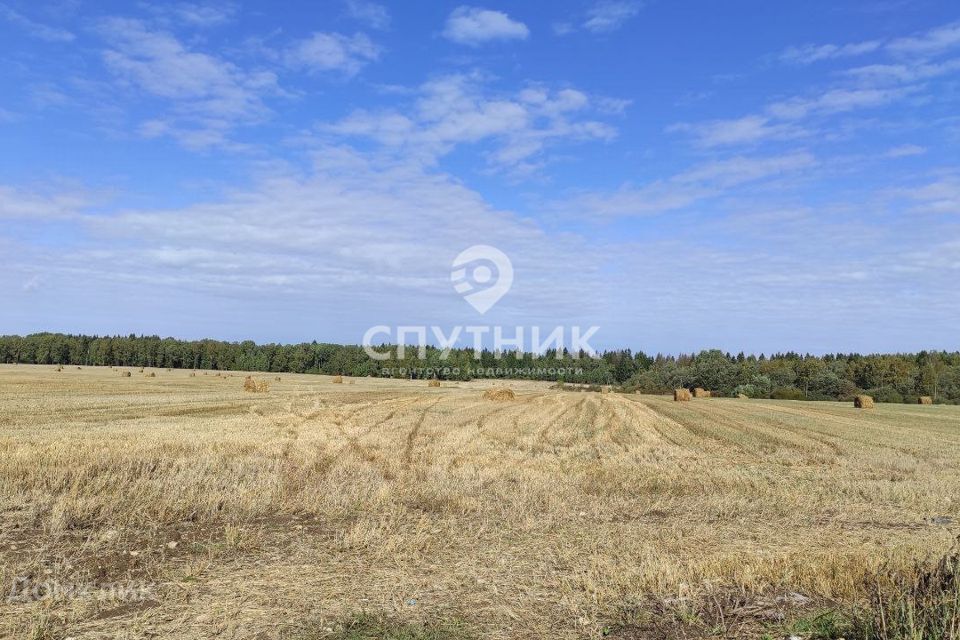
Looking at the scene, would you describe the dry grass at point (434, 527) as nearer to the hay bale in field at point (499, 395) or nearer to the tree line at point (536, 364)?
the hay bale in field at point (499, 395)

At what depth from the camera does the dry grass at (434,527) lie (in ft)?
20.0

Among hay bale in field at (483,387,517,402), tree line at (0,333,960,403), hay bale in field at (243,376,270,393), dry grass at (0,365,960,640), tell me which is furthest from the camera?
tree line at (0,333,960,403)

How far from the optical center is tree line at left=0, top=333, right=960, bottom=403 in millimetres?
83000

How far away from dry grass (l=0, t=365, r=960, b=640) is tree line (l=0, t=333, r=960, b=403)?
6560 cm

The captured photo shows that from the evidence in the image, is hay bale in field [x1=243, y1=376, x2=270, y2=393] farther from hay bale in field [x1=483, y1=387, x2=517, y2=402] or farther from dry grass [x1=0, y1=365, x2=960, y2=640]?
dry grass [x1=0, y1=365, x2=960, y2=640]

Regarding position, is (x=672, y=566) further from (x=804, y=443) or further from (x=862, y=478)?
(x=804, y=443)

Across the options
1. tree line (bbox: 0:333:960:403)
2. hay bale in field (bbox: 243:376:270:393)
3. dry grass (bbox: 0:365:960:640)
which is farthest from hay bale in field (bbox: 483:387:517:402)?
tree line (bbox: 0:333:960:403)

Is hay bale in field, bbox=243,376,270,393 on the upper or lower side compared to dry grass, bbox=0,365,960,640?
upper

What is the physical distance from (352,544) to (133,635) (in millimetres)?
3057

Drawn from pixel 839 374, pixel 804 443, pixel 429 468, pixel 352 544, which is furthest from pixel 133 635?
pixel 839 374

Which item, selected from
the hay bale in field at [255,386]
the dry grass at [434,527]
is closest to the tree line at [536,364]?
the hay bale in field at [255,386]

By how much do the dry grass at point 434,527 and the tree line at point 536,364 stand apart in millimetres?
65601

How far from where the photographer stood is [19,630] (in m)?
5.34

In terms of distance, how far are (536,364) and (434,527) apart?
11206cm
